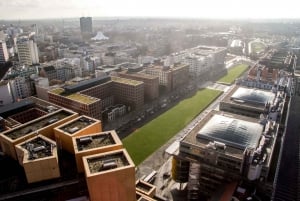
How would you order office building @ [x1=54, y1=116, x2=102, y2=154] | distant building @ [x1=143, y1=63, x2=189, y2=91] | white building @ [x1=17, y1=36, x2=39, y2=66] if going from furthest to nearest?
white building @ [x1=17, y1=36, x2=39, y2=66], distant building @ [x1=143, y1=63, x2=189, y2=91], office building @ [x1=54, y1=116, x2=102, y2=154]

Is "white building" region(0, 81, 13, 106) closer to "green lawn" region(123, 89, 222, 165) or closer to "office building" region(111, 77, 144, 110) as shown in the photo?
"office building" region(111, 77, 144, 110)

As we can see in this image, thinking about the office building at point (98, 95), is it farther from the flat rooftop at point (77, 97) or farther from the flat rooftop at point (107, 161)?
the flat rooftop at point (107, 161)

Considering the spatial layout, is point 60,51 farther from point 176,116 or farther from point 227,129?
point 227,129

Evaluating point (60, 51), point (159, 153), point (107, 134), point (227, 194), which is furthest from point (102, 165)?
point (60, 51)

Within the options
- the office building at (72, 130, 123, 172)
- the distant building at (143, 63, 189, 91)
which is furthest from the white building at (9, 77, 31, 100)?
the office building at (72, 130, 123, 172)

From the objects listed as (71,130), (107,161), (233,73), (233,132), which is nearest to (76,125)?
(71,130)

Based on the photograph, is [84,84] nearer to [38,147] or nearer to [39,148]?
[38,147]
